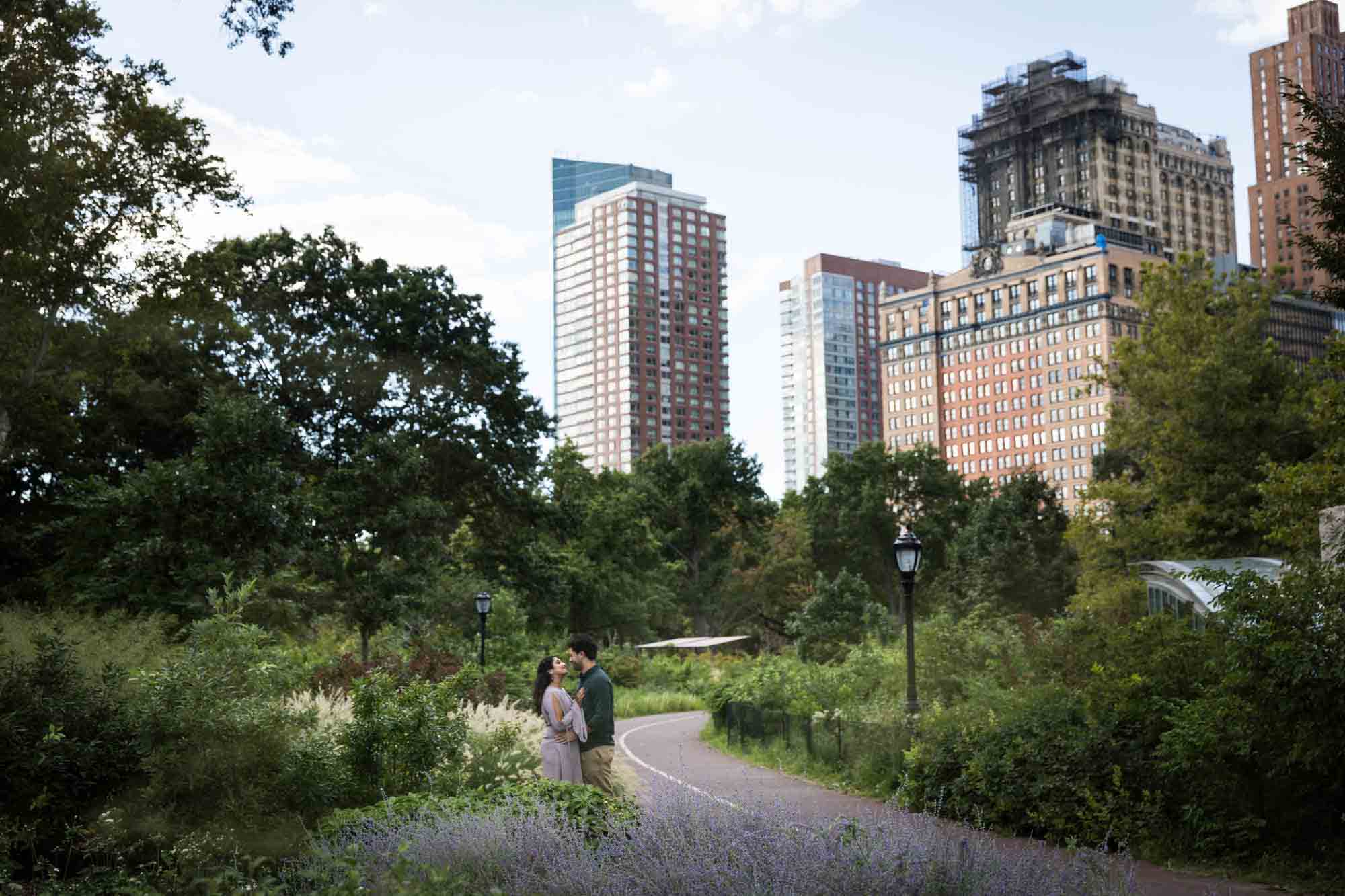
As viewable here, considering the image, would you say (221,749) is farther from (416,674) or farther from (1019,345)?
(1019,345)

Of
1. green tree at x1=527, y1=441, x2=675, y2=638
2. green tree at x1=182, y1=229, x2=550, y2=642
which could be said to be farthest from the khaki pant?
green tree at x1=527, y1=441, x2=675, y2=638

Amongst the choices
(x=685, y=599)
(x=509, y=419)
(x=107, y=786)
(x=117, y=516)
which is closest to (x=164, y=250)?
(x=117, y=516)

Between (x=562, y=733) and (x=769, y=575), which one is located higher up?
(x=769, y=575)

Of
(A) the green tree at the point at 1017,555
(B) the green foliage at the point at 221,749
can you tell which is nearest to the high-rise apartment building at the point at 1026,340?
(A) the green tree at the point at 1017,555

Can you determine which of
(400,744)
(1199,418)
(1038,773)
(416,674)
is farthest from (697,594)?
(400,744)

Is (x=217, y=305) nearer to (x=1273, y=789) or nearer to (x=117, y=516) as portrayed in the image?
(x=117, y=516)

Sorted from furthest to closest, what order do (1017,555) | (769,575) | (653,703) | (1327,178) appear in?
(769,575) < (1017,555) < (653,703) < (1327,178)

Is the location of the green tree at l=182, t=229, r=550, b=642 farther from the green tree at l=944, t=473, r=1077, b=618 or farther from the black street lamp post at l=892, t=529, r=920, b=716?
the green tree at l=944, t=473, r=1077, b=618

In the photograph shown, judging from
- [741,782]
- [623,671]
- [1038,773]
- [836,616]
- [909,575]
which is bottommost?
[623,671]

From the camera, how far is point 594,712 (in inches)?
446

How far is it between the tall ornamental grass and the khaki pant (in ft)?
10.2

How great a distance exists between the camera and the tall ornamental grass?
247 inches

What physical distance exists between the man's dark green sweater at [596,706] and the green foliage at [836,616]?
1452 inches

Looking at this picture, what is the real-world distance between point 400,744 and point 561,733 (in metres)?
1.63
